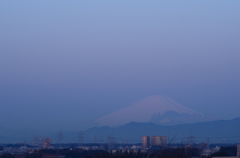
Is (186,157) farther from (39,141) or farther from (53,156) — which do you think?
(39,141)

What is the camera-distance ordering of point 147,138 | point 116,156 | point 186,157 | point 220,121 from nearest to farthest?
point 186,157
point 116,156
point 147,138
point 220,121

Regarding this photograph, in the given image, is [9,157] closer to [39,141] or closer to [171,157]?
[171,157]

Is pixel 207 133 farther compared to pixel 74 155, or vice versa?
pixel 207 133

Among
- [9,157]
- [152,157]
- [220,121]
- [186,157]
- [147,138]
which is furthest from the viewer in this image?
[220,121]

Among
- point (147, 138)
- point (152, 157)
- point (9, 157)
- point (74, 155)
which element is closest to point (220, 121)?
point (147, 138)

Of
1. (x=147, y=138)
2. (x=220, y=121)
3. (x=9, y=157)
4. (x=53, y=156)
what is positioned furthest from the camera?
(x=220, y=121)

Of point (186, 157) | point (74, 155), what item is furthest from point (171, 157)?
point (74, 155)

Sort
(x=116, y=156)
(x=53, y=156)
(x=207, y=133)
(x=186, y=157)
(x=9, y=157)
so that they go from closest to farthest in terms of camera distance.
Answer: (x=186, y=157)
(x=116, y=156)
(x=9, y=157)
(x=53, y=156)
(x=207, y=133)

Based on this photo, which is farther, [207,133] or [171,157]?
[207,133]

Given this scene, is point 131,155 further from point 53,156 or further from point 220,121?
point 220,121
